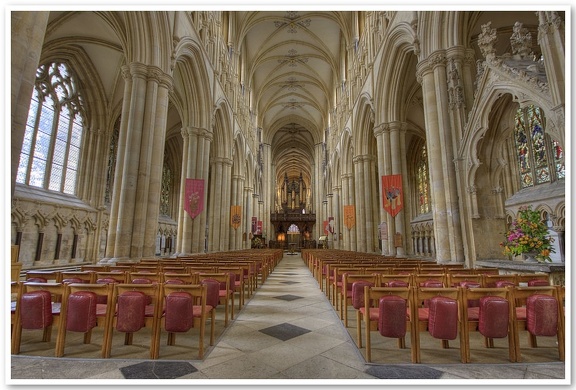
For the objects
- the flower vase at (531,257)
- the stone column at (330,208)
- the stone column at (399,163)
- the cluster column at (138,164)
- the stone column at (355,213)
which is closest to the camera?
the flower vase at (531,257)

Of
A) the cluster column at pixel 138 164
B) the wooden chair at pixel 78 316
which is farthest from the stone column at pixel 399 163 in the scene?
the wooden chair at pixel 78 316

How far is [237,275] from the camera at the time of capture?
5461 millimetres

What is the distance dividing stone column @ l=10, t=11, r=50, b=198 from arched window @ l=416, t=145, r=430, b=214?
1962cm

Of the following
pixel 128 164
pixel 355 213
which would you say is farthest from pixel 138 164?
pixel 355 213

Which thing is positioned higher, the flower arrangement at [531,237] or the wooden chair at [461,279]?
the flower arrangement at [531,237]

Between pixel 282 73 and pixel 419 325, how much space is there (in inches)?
1139

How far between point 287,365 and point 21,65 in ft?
16.2

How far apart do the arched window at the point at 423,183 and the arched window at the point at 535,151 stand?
8427 mm

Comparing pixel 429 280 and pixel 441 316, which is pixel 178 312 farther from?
pixel 429 280

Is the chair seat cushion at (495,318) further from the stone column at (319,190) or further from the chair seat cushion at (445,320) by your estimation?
the stone column at (319,190)

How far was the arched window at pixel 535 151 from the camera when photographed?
31.2 feet

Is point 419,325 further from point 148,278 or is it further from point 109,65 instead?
point 109,65

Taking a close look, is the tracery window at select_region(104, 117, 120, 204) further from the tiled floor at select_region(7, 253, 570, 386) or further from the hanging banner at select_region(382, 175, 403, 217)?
the tiled floor at select_region(7, 253, 570, 386)
